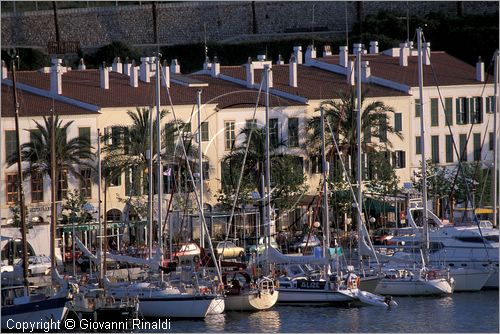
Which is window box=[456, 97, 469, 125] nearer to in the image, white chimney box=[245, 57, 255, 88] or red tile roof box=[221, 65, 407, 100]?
red tile roof box=[221, 65, 407, 100]

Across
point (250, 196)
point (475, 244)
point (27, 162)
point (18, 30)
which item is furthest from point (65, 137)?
point (18, 30)

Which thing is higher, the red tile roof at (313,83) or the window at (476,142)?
the red tile roof at (313,83)

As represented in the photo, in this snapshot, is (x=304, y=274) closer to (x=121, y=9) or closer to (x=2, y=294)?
(x=2, y=294)

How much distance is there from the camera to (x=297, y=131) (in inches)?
2726

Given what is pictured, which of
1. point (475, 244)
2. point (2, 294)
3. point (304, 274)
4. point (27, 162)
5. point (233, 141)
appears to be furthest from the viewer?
point (233, 141)

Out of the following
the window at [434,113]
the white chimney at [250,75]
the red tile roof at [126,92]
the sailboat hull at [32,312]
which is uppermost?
the white chimney at [250,75]

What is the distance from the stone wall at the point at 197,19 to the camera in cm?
10562

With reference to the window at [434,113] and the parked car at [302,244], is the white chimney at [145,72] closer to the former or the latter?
the window at [434,113]

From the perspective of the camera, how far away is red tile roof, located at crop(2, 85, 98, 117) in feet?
206

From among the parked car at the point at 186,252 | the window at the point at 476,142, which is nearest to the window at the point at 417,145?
the window at the point at 476,142

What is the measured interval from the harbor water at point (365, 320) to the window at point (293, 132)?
19422 mm

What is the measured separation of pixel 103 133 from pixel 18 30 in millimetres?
40663

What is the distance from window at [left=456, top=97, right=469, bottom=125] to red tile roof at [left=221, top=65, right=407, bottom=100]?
2.98 metres

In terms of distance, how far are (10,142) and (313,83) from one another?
15.7 metres
